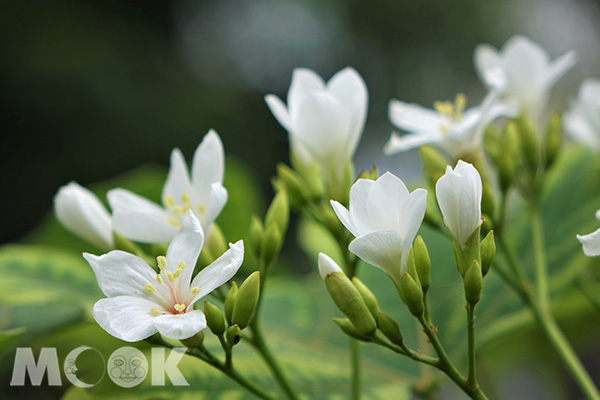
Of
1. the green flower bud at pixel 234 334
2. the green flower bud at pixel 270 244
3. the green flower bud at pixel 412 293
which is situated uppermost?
the green flower bud at pixel 270 244

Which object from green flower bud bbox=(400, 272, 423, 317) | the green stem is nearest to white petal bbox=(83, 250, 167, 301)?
the green stem

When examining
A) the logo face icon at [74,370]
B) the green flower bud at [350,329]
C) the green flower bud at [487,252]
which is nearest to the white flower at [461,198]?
the green flower bud at [487,252]

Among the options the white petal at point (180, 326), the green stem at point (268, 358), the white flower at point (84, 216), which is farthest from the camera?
the white flower at point (84, 216)

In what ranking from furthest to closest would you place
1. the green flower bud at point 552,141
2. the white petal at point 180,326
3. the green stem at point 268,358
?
1. the green flower bud at point 552,141
2. the green stem at point 268,358
3. the white petal at point 180,326

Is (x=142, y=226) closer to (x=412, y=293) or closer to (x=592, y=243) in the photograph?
(x=412, y=293)

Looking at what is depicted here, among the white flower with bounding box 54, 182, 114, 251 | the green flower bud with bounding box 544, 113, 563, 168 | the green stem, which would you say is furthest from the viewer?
the green flower bud with bounding box 544, 113, 563, 168

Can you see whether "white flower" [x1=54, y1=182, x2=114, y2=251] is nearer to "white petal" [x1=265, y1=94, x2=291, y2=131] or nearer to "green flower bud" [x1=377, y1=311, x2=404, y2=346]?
"white petal" [x1=265, y1=94, x2=291, y2=131]

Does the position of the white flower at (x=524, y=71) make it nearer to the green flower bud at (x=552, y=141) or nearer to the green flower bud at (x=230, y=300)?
the green flower bud at (x=552, y=141)

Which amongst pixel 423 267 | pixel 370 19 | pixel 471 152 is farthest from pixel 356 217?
pixel 370 19
